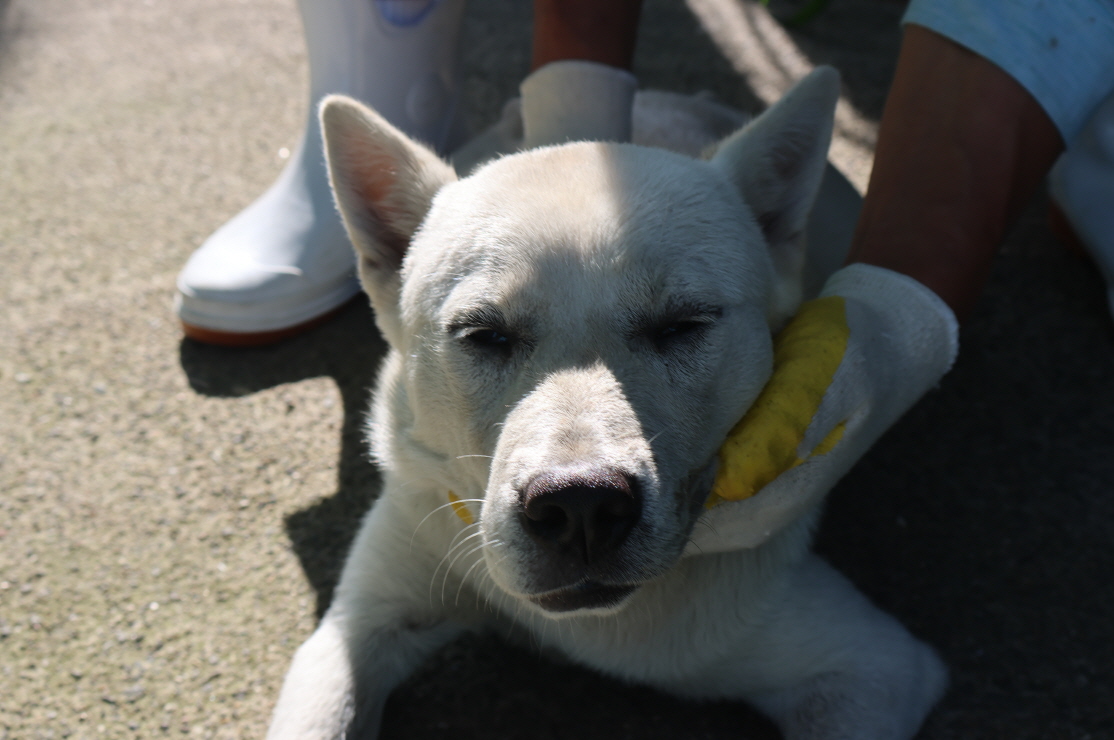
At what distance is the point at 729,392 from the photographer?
1790mm

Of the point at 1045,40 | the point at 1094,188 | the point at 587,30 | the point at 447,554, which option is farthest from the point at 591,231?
the point at 1094,188

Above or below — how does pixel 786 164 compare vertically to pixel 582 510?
above

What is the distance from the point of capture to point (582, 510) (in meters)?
1.47

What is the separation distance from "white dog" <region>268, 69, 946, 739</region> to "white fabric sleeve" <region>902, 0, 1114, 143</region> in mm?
676

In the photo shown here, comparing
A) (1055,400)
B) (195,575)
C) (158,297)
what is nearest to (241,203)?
(158,297)

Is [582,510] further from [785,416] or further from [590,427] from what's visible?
[785,416]

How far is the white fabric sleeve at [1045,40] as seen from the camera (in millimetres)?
2293

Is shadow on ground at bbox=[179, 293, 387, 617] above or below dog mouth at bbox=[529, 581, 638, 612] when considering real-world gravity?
below

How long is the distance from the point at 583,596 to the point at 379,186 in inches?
44.7

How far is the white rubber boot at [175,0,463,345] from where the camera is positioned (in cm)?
314

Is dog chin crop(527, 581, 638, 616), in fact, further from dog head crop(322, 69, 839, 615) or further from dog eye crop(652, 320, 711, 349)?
dog eye crop(652, 320, 711, 349)

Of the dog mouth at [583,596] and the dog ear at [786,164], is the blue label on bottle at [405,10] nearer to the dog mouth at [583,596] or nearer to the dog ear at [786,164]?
the dog ear at [786,164]

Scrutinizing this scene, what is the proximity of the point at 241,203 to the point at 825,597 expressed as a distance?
3.10 meters

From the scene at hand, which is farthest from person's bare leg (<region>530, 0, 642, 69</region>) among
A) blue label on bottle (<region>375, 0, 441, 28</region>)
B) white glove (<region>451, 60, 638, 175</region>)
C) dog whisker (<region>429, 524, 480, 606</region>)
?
dog whisker (<region>429, 524, 480, 606</region>)
